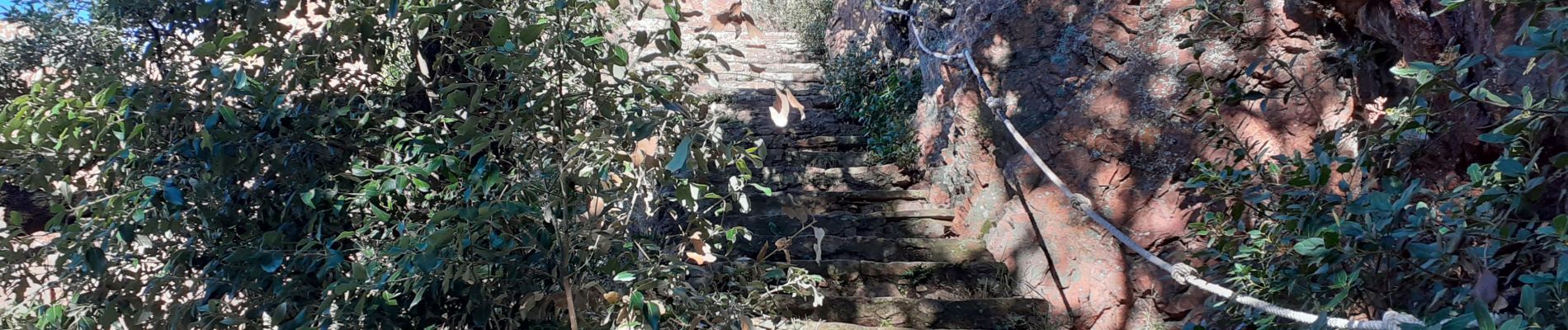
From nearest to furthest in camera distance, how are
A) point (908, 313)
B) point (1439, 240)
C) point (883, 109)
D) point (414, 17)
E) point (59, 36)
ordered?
point (1439, 240)
point (414, 17)
point (59, 36)
point (908, 313)
point (883, 109)

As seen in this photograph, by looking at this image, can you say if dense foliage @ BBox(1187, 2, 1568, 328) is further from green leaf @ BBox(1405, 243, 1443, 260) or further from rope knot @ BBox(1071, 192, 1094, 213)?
rope knot @ BBox(1071, 192, 1094, 213)

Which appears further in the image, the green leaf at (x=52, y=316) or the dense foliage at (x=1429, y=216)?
the green leaf at (x=52, y=316)

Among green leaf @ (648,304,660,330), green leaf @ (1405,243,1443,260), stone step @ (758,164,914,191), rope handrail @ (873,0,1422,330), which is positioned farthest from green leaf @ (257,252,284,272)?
stone step @ (758,164,914,191)

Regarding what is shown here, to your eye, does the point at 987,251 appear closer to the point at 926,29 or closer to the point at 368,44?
the point at 926,29

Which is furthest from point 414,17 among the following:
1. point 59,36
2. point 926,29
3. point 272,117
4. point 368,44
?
point 926,29

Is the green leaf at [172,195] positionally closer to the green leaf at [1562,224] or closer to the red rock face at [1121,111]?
Answer: the green leaf at [1562,224]

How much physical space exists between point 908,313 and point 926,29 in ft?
6.56

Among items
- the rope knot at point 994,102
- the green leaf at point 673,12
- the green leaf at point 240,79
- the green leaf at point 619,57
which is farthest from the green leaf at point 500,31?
the rope knot at point 994,102

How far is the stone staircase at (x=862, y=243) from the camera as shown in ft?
11.1

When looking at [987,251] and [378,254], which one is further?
[987,251]

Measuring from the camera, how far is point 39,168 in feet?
6.10

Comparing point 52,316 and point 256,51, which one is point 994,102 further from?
point 52,316

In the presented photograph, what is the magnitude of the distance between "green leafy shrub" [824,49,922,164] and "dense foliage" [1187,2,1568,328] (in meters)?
2.74

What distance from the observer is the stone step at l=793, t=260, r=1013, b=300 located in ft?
12.2
